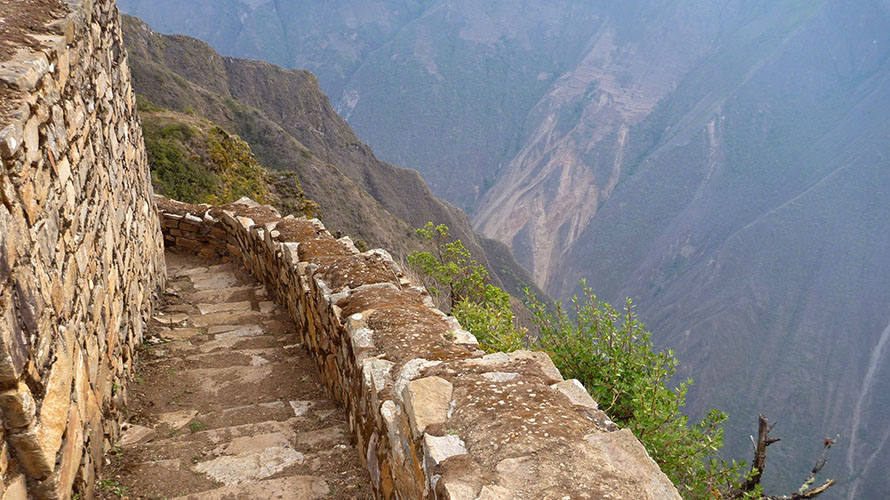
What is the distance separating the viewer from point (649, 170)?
8912cm

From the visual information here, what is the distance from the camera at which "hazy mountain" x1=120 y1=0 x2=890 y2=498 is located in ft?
165

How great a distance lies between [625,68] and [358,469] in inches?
4898

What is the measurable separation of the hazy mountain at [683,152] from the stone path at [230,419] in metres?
40.8

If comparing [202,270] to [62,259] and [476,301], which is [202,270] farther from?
[476,301]

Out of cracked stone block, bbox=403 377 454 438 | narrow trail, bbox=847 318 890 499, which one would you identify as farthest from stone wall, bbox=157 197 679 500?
narrow trail, bbox=847 318 890 499

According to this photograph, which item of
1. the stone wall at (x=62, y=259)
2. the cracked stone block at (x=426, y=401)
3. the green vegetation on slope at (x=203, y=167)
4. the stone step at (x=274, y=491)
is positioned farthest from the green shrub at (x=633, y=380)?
the green vegetation on slope at (x=203, y=167)

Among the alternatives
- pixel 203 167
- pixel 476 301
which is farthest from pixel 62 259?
pixel 203 167

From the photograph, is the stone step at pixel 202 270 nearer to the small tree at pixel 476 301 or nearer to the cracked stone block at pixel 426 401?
the small tree at pixel 476 301

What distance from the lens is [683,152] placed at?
289 feet

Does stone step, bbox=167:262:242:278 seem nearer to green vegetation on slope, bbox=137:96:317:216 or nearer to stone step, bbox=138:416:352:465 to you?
stone step, bbox=138:416:352:465

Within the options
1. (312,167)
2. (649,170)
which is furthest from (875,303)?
(312,167)

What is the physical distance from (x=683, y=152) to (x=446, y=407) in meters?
93.8

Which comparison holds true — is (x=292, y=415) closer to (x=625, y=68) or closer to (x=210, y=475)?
(x=210, y=475)

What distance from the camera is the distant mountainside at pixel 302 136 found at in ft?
125
